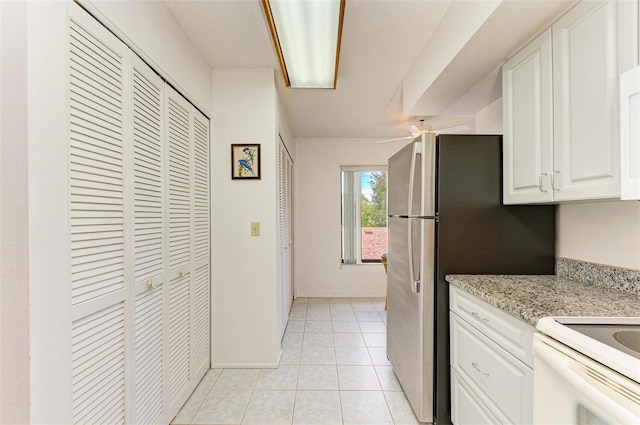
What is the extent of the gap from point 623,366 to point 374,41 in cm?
211

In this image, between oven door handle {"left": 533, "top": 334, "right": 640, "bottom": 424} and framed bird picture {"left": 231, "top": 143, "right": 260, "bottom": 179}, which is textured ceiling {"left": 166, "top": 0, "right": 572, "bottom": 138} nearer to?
framed bird picture {"left": 231, "top": 143, "right": 260, "bottom": 179}

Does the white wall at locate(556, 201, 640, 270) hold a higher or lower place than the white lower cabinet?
higher

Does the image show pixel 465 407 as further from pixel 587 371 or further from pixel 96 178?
pixel 96 178

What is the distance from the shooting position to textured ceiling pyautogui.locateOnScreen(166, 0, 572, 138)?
1667 millimetres

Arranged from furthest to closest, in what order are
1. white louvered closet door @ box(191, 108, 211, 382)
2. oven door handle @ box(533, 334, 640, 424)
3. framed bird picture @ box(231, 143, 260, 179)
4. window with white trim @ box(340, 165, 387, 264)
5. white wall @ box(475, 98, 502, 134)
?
window with white trim @ box(340, 165, 387, 264) → framed bird picture @ box(231, 143, 260, 179) → white wall @ box(475, 98, 502, 134) → white louvered closet door @ box(191, 108, 211, 382) → oven door handle @ box(533, 334, 640, 424)

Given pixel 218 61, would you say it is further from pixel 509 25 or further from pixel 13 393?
pixel 13 393

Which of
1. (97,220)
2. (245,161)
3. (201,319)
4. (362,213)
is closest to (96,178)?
(97,220)

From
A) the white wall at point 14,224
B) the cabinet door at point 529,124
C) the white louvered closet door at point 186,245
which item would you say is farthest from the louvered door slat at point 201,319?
the cabinet door at point 529,124

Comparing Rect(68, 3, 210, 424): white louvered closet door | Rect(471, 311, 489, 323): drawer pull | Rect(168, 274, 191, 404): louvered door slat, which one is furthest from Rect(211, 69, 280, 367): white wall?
Rect(471, 311, 489, 323): drawer pull

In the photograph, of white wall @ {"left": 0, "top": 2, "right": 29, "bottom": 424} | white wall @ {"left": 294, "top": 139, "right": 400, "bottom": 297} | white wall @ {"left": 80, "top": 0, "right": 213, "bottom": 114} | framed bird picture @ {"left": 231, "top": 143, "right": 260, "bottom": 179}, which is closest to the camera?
white wall @ {"left": 0, "top": 2, "right": 29, "bottom": 424}

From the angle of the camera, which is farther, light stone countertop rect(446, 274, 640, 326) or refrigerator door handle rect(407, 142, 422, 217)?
refrigerator door handle rect(407, 142, 422, 217)

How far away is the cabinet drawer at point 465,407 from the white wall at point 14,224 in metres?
1.76

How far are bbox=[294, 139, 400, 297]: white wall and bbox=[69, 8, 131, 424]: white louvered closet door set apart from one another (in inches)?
133

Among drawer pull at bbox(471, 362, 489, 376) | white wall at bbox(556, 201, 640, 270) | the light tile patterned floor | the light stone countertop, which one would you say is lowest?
the light tile patterned floor
